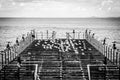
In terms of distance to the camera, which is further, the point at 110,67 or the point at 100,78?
the point at 110,67

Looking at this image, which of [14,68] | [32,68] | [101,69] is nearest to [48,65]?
[32,68]

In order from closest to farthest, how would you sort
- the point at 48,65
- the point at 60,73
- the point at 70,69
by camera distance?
the point at 60,73 < the point at 70,69 < the point at 48,65

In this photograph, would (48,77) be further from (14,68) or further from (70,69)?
(14,68)

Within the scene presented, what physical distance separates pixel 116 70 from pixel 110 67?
61cm

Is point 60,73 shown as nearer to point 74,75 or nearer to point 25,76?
point 74,75

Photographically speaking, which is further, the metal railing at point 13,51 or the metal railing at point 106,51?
the metal railing at point 106,51

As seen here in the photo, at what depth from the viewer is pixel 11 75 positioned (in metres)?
12.7

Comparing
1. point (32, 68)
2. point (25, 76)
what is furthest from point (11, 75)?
point (32, 68)

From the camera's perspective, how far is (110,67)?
1422cm

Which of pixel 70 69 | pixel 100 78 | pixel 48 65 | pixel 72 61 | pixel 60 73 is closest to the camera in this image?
pixel 100 78

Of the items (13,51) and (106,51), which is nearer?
(106,51)

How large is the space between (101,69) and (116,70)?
0.95m

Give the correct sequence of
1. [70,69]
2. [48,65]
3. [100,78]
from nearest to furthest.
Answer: [100,78] < [70,69] < [48,65]

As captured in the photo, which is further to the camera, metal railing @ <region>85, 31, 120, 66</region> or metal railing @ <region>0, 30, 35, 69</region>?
metal railing @ <region>85, 31, 120, 66</region>
